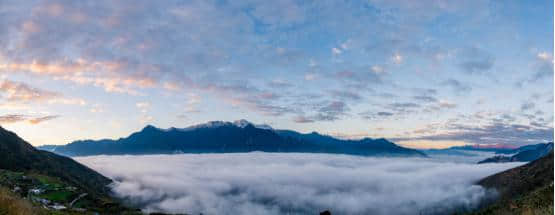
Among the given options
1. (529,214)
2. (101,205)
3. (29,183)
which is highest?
(529,214)

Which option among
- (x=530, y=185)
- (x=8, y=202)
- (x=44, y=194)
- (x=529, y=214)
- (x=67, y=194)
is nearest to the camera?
(x=8, y=202)

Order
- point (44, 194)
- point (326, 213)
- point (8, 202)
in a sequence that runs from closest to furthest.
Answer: point (8, 202) < point (326, 213) < point (44, 194)

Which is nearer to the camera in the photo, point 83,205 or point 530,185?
point 83,205

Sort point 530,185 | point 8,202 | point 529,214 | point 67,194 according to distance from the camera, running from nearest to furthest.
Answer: point 8,202, point 529,214, point 67,194, point 530,185

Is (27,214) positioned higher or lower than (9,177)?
higher

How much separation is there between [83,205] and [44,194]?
50.7ft

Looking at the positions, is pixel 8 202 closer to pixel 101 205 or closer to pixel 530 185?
pixel 101 205

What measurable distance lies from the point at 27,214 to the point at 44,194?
159 m

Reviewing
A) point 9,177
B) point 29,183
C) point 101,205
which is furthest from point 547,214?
point 9,177

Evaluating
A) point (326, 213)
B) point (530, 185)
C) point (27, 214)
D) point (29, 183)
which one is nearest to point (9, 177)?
point (29, 183)

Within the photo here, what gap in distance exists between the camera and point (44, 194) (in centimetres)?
14462

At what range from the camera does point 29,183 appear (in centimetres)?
16762

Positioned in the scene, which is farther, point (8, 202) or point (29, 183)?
point (29, 183)

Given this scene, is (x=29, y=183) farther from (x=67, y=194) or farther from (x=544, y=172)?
(x=544, y=172)
